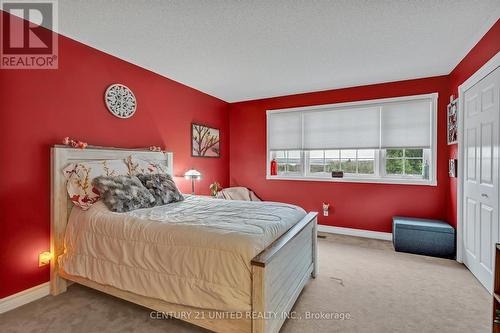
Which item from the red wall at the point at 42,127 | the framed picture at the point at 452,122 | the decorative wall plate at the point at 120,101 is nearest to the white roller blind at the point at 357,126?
the framed picture at the point at 452,122

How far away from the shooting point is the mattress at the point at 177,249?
1505 millimetres

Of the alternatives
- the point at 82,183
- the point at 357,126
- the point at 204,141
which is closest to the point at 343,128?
the point at 357,126

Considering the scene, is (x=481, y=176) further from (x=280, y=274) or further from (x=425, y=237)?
(x=280, y=274)

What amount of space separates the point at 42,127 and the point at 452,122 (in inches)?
184

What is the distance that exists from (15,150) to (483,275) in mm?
4501

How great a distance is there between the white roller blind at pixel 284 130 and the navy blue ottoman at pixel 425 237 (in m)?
2.06

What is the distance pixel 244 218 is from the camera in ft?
6.57

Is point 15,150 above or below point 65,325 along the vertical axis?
above

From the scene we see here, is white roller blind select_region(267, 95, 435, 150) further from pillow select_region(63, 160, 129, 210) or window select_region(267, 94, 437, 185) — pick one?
pillow select_region(63, 160, 129, 210)

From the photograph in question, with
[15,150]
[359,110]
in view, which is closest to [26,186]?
[15,150]

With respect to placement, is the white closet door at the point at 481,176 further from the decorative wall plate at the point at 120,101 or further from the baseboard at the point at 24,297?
the baseboard at the point at 24,297

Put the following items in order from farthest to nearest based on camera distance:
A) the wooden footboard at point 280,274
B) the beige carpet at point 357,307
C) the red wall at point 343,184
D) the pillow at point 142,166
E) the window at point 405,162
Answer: the window at point 405,162, the red wall at point 343,184, the pillow at point 142,166, the beige carpet at point 357,307, the wooden footboard at point 280,274

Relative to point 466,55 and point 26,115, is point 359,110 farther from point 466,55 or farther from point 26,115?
point 26,115

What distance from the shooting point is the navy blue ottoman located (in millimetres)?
3072
